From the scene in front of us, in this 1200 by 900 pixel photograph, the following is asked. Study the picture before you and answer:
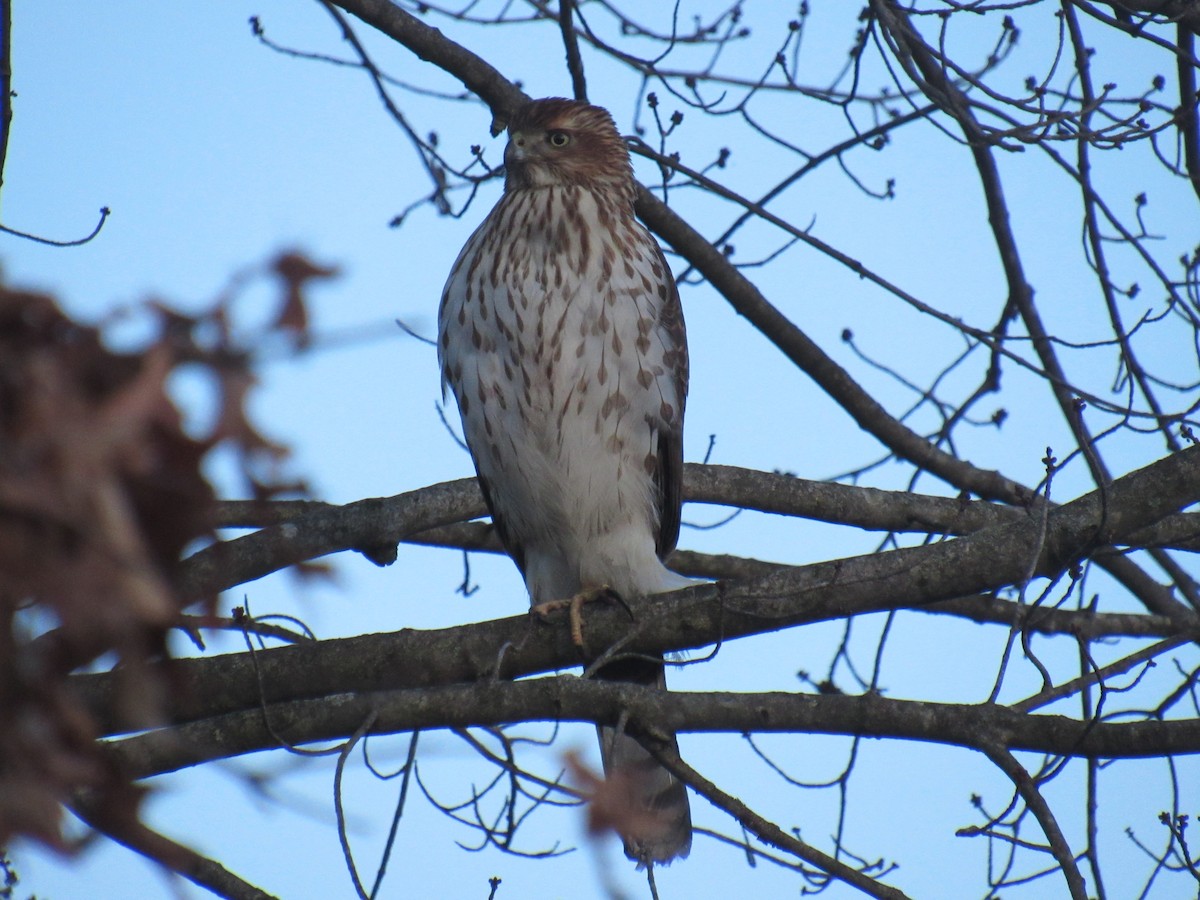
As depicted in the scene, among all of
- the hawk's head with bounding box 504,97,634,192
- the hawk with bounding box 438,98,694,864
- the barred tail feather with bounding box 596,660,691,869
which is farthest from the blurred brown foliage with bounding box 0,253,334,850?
the hawk's head with bounding box 504,97,634,192

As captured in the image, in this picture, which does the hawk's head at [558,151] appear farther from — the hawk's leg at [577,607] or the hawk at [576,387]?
the hawk's leg at [577,607]

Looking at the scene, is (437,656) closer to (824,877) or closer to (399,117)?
(824,877)

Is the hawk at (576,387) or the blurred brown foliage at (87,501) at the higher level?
the hawk at (576,387)

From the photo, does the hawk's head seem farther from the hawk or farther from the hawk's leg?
the hawk's leg

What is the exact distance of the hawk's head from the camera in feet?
15.6

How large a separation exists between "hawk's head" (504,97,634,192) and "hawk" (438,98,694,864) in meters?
0.01

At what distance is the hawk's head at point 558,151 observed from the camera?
187 inches

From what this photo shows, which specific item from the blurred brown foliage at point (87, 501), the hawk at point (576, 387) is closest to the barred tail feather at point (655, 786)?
the hawk at point (576, 387)

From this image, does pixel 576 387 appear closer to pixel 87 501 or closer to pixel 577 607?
pixel 577 607

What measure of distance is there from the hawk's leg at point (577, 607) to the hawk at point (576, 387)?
8.6 inches

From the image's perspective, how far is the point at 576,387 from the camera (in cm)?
423

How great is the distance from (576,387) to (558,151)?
40.4 inches

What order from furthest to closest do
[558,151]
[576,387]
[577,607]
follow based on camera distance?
Result: [558,151] → [576,387] → [577,607]

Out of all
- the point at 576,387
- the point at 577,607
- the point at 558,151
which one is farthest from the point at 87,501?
the point at 558,151
